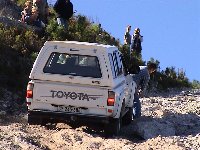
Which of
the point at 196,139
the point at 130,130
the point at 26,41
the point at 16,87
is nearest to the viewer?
the point at 196,139

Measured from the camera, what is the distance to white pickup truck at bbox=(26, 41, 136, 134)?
414 inches

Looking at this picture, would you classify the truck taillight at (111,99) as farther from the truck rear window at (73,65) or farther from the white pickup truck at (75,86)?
the truck rear window at (73,65)

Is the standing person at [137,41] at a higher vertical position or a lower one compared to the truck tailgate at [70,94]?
higher

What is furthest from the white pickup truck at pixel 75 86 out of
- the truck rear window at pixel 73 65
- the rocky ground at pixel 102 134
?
the rocky ground at pixel 102 134

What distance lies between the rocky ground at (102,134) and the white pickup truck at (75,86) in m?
0.37

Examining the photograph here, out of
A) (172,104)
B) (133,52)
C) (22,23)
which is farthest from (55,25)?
(172,104)

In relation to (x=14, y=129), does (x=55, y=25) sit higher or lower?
higher

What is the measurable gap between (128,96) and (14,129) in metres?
3.28

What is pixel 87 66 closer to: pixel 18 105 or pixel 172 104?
pixel 18 105

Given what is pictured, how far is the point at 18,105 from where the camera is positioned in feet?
51.3

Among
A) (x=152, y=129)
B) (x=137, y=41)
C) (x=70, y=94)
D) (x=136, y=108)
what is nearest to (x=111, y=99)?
(x=70, y=94)

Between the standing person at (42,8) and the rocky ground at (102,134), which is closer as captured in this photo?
the rocky ground at (102,134)

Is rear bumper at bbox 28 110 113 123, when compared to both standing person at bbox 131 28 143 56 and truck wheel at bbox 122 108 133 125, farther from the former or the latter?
standing person at bbox 131 28 143 56

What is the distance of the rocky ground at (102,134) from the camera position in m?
9.25
